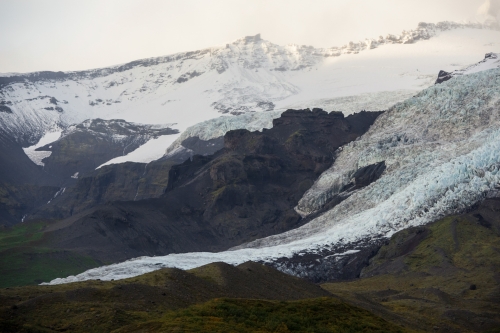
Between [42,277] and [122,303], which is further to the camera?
[42,277]

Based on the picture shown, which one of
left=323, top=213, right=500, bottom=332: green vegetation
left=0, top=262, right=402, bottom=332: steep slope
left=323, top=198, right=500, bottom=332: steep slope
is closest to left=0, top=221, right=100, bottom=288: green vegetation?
left=323, top=213, right=500, bottom=332: green vegetation

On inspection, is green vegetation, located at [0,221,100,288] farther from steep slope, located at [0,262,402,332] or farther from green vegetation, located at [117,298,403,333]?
green vegetation, located at [117,298,403,333]

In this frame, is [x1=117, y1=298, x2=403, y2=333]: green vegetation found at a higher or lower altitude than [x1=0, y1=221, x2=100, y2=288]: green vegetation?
higher

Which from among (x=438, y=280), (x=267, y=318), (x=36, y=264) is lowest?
(x=36, y=264)

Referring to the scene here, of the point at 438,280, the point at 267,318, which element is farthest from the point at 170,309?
the point at 438,280

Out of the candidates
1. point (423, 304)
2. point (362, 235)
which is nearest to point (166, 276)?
point (423, 304)

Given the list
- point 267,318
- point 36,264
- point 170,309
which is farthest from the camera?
point 36,264

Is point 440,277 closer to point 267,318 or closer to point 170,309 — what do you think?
point 170,309

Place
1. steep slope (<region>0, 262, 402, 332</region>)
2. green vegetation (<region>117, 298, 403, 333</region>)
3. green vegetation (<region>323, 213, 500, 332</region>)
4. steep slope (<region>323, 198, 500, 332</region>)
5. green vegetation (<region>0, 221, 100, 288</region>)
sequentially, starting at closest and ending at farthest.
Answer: green vegetation (<region>117, 298, 403, 333</region>) < steep slope (<region>0, 262, 402, 332</region>) < green vegetation (<region>323, 213, 500, 332</region>) < steep slope (<region>323, 198, 500, 332</region>) < green vegetation (<region>0, 221, 100, 288</region>)

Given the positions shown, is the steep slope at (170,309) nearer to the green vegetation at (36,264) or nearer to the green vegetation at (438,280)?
the green vegetation at (438,280)

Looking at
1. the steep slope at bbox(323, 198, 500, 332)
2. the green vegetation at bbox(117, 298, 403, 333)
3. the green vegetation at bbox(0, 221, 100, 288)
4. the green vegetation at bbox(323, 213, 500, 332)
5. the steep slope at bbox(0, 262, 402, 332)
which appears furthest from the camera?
the green vegetation at bbox(0, 221, 100, 288)

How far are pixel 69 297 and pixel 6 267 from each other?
4609 inches

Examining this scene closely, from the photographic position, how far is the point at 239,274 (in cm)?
9275

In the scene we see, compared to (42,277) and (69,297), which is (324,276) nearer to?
(42,277)
